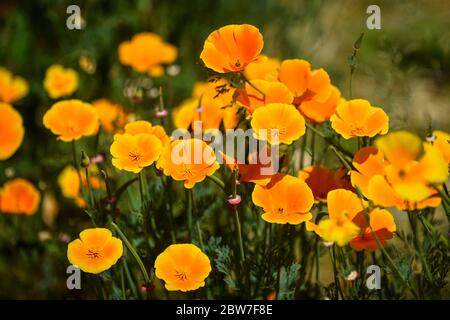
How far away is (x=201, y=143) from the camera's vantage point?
1.08 m

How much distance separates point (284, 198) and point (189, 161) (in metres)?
0.17

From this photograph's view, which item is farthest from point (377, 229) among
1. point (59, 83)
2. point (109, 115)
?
point (59, 83)

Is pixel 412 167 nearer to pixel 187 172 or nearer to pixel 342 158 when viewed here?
pixel 342 158

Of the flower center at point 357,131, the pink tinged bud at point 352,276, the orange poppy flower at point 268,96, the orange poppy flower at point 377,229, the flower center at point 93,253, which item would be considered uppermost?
the orange poppy flower at point 268,96

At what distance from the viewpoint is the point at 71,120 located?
130 centimetres

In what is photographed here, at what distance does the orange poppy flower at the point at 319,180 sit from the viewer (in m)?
1.16

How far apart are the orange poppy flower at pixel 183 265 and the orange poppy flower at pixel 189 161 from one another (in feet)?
0.35

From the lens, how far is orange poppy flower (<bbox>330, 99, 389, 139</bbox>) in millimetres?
1087

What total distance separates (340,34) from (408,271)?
6.55ft

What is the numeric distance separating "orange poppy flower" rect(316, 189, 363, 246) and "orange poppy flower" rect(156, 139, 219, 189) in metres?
0.20

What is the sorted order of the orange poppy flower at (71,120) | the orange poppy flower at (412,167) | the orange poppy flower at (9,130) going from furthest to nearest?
1. the orange poppy flower at (9,130)
2. the orange poppy flower at (71,120)
3. the orange poppy flower at (412,167)

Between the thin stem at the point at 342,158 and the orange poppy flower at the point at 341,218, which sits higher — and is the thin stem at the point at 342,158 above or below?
above

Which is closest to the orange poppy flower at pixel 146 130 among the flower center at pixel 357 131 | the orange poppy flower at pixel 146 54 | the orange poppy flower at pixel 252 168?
the orange poppy flower at pixel 252 168

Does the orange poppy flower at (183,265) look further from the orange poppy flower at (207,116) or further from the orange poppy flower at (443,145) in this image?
the orange poppy flower at (443,145)
